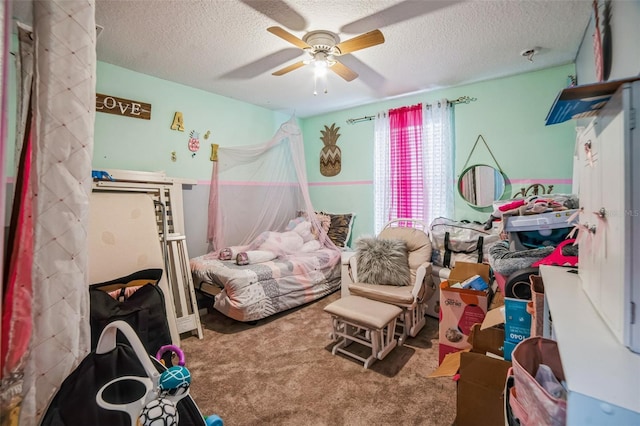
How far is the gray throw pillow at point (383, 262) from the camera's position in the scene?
2.78 metres

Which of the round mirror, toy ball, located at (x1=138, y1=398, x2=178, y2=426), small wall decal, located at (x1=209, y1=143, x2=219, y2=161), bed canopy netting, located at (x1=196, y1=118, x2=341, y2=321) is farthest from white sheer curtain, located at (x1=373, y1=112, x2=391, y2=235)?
toy ball, located at (x1=138, y1=398, x2=178, y2=426)

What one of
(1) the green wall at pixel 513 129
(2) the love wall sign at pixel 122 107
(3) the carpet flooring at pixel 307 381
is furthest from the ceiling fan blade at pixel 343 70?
(3) the carpet flooring at pixel 307 381

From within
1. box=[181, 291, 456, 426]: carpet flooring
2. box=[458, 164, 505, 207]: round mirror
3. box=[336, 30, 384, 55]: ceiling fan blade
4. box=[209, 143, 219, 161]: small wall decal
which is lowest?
box=[181, 291, 456, 426]: carpet flooring

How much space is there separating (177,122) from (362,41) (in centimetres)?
229

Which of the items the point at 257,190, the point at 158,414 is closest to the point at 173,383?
the point at 158,414

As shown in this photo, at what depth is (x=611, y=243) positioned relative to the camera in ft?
2.36

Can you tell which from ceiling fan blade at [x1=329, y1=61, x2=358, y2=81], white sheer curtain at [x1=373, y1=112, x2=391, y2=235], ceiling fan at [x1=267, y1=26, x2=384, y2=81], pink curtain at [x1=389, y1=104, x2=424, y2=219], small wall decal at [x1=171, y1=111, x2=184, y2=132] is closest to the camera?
ceiling fan at [x1=267, y1=26, x2=384, y2=81]

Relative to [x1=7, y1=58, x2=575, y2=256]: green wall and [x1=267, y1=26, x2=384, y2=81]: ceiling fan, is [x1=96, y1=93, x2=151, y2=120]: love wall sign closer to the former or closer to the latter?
[x1=7, y1=58, x2=575, y2=256]: green wall

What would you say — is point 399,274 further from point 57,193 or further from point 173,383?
point 57,193

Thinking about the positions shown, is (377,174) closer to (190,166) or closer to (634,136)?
(190,166)

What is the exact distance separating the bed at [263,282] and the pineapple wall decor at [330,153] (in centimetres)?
153

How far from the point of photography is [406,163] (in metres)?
3.76

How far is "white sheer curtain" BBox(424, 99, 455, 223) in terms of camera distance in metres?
3.44

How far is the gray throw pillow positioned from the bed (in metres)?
0.64
